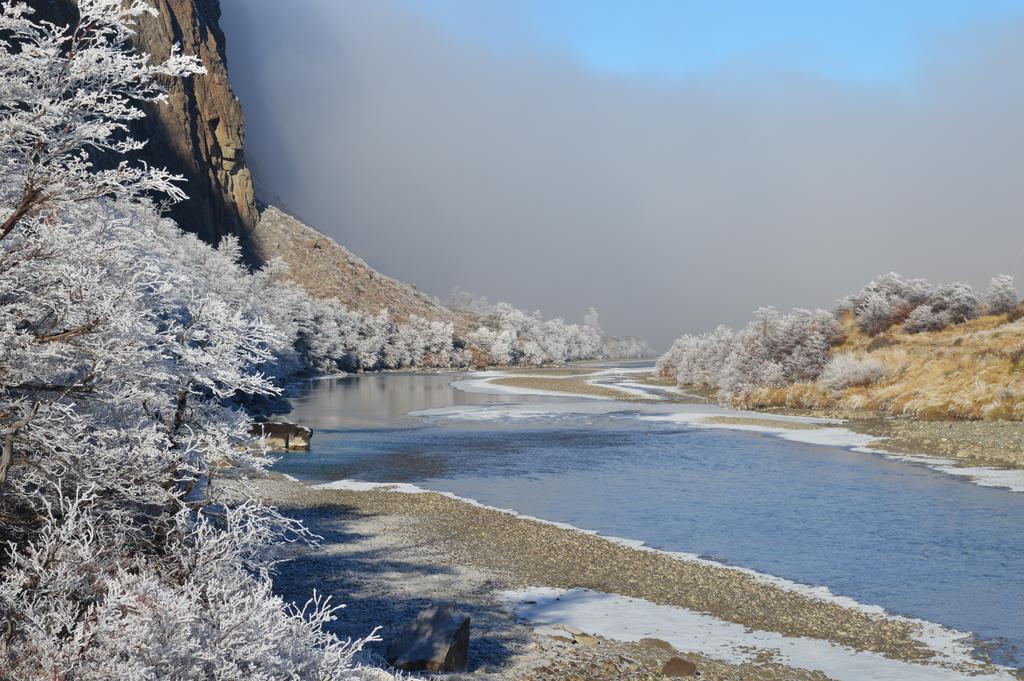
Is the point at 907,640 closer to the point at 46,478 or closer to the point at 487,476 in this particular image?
the point at 46,478

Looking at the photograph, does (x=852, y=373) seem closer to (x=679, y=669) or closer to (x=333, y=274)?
(x=679, y=669)

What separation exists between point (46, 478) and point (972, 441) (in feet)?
104

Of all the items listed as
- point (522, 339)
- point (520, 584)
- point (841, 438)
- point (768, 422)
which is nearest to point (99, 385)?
point (520, 584)

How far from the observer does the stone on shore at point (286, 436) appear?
102 ft

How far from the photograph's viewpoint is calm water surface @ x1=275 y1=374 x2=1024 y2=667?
47.5 feet

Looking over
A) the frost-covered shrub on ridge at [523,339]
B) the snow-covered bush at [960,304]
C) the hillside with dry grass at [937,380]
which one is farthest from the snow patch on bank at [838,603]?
the frost-covered shrub on ridge at [523,339]

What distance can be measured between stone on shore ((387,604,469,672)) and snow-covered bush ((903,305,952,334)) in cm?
5285

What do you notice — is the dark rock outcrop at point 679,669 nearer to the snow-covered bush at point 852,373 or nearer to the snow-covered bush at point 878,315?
the snow-covered bush at point 852,373

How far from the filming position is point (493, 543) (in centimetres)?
1698

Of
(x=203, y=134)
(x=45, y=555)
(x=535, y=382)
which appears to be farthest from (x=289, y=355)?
(x=203, y=134)

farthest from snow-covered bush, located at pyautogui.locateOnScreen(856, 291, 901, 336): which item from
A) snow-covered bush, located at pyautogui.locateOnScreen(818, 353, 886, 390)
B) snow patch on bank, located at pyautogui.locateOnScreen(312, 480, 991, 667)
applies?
snow patch on bank, located at pyautogui.locateOnScreen(312, 480, 991, 667)

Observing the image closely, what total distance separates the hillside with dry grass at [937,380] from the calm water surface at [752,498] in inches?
405

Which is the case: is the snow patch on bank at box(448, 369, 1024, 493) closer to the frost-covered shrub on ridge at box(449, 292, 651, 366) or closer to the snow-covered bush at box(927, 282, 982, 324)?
the snow-covered bush at box(927, 282, 982, 324)

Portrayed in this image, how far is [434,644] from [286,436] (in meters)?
22.9
